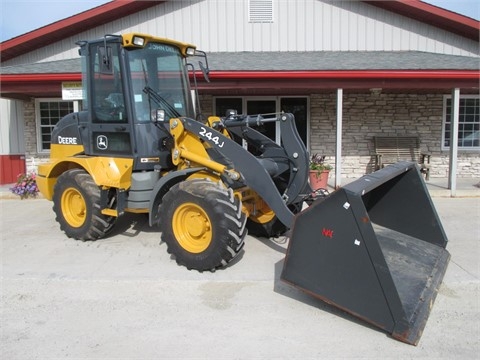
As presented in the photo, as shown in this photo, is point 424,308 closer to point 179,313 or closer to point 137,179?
point 179,313

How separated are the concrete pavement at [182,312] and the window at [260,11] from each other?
8.01 metres

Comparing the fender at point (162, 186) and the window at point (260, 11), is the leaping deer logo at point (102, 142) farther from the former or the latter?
the window at point (260, 11)

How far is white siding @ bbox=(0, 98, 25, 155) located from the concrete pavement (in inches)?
264

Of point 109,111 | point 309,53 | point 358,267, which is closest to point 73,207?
point 109,111

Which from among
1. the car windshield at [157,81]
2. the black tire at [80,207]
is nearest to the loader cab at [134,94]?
the car windshield at [157,81]

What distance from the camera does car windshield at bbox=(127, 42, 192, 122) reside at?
16.4 feet

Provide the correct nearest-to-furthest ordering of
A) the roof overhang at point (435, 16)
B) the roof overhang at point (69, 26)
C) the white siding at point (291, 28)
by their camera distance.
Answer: the roof overhang at point (435, 16) → the roof overhang at point (69, 26) → the white siding at point (291, 28)

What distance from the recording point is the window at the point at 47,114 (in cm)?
1119

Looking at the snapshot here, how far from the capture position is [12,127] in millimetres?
11156

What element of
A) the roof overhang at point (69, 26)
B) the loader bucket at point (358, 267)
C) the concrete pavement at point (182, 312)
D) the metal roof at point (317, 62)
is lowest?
the concrete pavement at point (182, 312)

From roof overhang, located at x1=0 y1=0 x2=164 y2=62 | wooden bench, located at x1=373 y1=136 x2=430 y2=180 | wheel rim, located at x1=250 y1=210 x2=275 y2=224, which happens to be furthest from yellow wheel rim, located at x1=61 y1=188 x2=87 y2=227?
wooden bench, located at x1=373 y1=136 x2=430 y2=180

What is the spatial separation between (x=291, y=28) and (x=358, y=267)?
9678 millimetres

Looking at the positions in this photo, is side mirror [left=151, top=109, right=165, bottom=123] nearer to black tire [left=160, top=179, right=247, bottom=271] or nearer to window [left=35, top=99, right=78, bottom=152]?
black tire [left=160, top=179, right=247, bottom=271]

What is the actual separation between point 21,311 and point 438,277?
384cm
